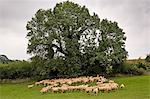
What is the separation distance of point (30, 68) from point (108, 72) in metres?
9.35

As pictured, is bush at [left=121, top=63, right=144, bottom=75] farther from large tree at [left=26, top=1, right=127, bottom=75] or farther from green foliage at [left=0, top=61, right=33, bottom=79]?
green foliage at [left=0, top=61, right=33, bottom=79]

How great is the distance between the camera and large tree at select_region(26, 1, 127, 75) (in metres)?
41.8

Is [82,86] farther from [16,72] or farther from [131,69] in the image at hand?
[16,72]

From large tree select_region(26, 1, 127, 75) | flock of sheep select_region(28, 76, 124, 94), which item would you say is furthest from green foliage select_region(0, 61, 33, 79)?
flock of sheep select_region(28, 76, 124, 94)

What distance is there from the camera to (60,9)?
4306cm

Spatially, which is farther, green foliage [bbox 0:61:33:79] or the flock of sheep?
green foliage [bbox 0:61:33:79]

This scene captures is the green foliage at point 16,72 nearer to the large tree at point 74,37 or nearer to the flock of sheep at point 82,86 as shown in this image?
the large tree at point 74,37

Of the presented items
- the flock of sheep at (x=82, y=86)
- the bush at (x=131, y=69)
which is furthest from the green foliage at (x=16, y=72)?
the bush at (x=131, y=69)

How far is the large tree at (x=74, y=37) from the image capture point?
41812mm

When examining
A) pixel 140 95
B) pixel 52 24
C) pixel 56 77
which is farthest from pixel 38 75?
pixel 140 95

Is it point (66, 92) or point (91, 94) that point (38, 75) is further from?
point (91, 94)

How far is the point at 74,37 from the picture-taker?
4272 cm

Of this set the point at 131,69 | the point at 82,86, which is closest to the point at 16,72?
the point at 131,69

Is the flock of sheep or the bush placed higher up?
the bush
